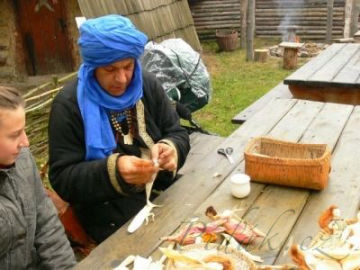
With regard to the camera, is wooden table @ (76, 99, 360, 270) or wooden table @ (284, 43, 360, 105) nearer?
wooden table @ (76, 99, 360, 270)

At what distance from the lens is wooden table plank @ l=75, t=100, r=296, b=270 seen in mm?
1898

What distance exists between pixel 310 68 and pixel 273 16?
10578 millimetres

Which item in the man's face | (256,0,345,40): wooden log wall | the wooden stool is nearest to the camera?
the man's face

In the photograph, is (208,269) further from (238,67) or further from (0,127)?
(238,67)

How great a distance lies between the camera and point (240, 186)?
226 centimetres

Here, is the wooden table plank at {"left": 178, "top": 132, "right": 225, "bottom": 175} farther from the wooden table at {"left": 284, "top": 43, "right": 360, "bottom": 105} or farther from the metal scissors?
the wooden table at {"left": 284, "top": 43, "right": 360, "bottom": 105}

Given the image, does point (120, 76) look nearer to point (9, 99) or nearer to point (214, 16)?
point (9, 99)

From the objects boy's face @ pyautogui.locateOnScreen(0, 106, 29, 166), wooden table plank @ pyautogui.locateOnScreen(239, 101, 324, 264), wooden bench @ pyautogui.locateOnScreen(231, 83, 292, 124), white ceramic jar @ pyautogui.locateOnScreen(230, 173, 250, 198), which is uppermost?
boy's face @ pyautogui.locateOnScreen(0, 106, 29, 166)

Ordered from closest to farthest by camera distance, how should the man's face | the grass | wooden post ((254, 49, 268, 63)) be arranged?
the man's face
the grass
wooden post ((254, 49, 268, 63))

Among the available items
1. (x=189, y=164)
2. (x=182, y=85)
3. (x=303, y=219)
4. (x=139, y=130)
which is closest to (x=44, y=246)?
(x=139, y=130)

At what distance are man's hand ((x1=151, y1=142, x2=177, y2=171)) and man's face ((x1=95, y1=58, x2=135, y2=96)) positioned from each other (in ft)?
1.19

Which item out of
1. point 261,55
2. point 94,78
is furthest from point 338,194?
point 261,55

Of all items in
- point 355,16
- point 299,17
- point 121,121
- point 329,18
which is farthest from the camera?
point 299,17

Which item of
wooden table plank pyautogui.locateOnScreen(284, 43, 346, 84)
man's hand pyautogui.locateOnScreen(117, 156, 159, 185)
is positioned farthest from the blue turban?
wooden table plank pyautogui.locateOnScreen(284, 43, 346, 84)
